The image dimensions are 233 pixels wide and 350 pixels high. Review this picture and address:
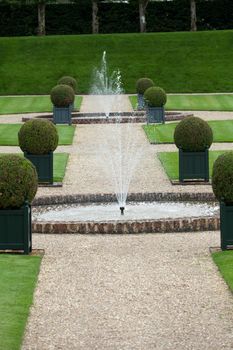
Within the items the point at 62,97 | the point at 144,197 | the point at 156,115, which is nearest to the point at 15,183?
the point at 144,197

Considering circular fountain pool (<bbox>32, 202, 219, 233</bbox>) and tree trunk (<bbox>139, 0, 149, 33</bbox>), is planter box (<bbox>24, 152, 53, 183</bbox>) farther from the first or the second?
tree trunk (<bbox>139, 0, 149, 33</bbox>)

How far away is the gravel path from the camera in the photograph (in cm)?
1097

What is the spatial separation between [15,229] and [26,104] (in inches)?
1456

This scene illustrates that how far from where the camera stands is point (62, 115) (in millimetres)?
41469

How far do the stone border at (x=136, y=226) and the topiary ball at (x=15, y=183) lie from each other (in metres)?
1.74

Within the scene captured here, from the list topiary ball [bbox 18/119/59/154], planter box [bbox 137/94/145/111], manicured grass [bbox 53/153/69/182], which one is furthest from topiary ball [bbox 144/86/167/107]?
topiary ball [bbox 18/119/59/154]

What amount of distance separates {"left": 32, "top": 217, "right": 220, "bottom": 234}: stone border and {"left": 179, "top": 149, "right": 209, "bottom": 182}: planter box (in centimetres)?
629

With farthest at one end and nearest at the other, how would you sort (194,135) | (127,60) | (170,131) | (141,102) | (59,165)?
(127,60), (141,102), (170,131), (59,165), (194,135)

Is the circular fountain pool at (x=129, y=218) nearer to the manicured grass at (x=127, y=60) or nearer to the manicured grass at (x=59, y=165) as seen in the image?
the manicured grass at (x=59, y=165)

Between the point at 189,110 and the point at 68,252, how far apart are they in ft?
103

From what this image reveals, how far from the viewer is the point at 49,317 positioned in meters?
11.9

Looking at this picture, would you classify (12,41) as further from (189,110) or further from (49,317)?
(49,317)

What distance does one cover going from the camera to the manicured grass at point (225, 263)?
13.7 m

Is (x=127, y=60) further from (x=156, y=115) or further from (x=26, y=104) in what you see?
(x=156, y=115)
